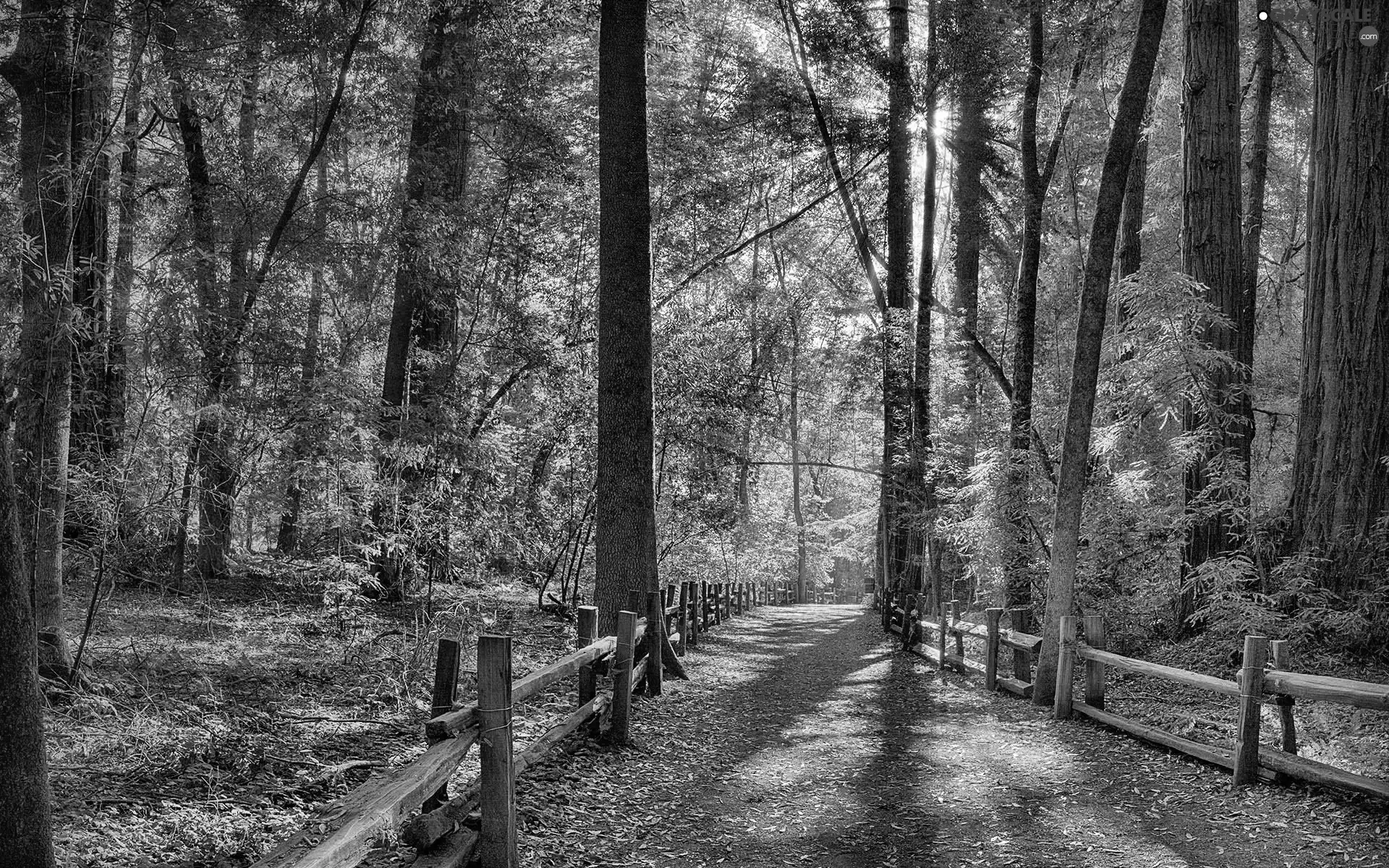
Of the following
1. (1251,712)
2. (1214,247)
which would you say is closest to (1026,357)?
(1214,247)

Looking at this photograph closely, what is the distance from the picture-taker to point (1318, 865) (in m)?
4.68

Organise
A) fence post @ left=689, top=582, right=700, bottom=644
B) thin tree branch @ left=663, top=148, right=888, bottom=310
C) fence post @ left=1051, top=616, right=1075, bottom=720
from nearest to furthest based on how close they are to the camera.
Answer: fence post @ left=1051, top=616, right=1075, bottom=720 < fence post @ left=689, top=582, right=700, bottom=644 < thin tree branch @ left=663, top=148, right=888, bottom=310

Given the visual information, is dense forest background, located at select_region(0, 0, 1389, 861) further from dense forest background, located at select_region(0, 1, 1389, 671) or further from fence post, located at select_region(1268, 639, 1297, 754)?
fence post, located at select_region(1268, 639, 1297, 754)

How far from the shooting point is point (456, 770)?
4516 mm

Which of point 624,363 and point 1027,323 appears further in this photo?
point 1027,323

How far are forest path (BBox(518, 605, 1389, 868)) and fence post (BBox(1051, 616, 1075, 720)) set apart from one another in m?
0.19

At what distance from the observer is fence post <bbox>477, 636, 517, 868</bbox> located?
4332 mm

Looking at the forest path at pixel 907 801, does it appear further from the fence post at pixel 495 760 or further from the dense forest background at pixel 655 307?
the dense forest background at pixel 655 307

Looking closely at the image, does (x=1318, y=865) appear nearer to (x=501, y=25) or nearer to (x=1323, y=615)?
(x=1323, y=615)

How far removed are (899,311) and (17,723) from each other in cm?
1598

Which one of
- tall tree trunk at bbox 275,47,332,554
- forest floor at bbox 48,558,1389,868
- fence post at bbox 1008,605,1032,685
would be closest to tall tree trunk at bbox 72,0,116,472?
forest floor at bbox 48,558,1389,868

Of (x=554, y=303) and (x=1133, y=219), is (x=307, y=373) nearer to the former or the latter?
(x=554, y=303)

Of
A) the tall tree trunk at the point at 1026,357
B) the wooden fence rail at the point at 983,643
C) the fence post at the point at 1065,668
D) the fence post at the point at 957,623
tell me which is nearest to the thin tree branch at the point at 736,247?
the tall tree trunk at the point at 1026,357

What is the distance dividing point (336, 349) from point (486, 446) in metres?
2.99
